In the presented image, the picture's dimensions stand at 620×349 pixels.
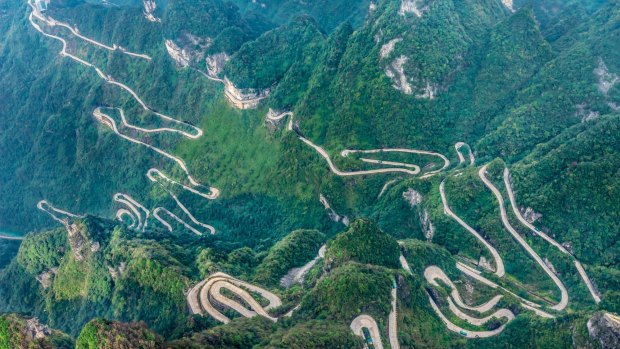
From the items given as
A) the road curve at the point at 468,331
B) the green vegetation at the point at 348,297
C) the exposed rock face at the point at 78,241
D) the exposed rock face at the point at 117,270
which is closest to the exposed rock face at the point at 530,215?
the road curve at the point at 468,331

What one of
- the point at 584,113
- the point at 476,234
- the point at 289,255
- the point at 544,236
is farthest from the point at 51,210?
the point at 584,113

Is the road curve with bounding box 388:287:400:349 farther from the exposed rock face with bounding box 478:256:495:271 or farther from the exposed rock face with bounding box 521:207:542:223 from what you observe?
the exposed rock face with bounding box 521:207:542:223

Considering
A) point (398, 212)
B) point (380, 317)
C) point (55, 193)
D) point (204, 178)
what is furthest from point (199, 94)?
point (380, 317)

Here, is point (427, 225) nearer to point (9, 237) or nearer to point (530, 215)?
point (530, 215)

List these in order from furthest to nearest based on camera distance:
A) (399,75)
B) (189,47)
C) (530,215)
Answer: (189,47) → (399,75) → (530,215)

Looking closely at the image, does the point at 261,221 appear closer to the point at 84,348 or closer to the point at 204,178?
the point at 204,178

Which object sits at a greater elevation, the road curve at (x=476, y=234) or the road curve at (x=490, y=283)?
the road curve at (x=476, y=234)

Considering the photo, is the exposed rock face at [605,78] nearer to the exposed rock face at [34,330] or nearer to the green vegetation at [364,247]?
the green vegetation at [364,247]
